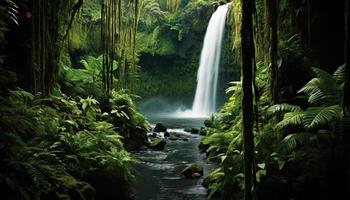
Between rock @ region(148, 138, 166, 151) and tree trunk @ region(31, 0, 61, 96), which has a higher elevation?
tree trunk @ region(31, 0, 61, 96)

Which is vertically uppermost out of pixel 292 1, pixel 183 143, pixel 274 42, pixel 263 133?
pixel 292 1

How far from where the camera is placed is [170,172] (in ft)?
26.5

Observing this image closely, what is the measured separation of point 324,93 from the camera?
15.4 ft

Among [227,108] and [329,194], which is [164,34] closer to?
[227,108]

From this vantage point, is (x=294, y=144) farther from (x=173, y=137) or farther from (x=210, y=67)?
(x=210, y=67)

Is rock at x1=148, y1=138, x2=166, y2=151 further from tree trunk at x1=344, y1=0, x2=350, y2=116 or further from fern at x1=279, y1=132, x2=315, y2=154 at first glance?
tree trunk at x1=344, y1=0, x2=350, y2=116

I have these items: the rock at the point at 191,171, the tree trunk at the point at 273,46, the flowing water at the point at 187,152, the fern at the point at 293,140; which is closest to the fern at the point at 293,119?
the fern at the point at 293,140

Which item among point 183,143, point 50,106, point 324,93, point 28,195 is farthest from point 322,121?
point 183,143

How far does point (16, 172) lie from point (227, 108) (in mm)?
5196

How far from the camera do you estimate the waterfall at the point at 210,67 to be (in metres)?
18.4

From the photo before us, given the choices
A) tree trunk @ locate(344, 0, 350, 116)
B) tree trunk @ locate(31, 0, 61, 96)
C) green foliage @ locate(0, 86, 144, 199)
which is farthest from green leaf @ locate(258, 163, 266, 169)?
tree trunk @ locate(31, 0, 61, 96)

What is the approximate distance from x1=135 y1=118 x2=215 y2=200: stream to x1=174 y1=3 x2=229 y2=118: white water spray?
7019 mm

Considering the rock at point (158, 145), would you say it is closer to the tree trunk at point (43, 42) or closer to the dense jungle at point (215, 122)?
the dense jungle at point (215, 122)

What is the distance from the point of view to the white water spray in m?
18.4
